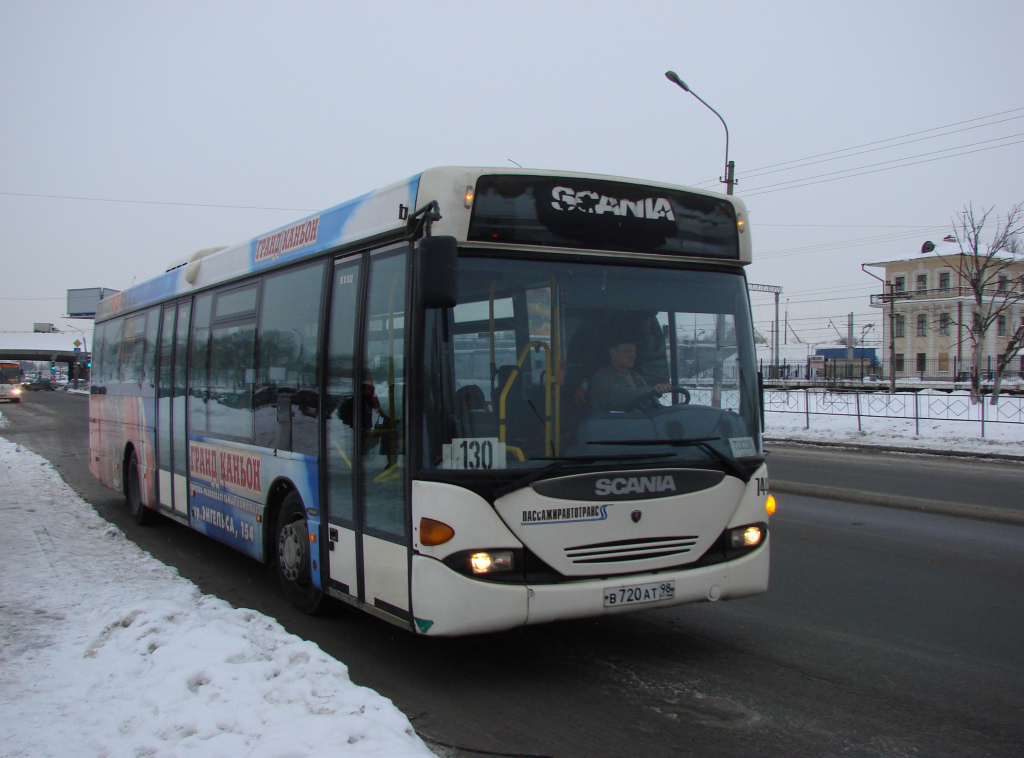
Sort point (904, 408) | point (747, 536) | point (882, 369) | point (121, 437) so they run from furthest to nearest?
1. point (882, 369)
2. point (904, 408)
3. point (121, 437)
4. point (747, 536)

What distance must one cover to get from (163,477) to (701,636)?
20.5 ft

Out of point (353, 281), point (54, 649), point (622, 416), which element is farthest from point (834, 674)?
point (54, 649)

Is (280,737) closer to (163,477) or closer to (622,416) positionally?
(622,416)

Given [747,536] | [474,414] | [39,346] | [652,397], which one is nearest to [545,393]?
[474,414]

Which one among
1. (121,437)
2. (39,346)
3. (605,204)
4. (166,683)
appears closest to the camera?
(166,683)

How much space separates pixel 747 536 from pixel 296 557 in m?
3.15

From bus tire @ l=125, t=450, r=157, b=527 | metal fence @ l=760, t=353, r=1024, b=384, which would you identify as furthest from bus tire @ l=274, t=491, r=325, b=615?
metal fence @ l=760, t=353, r=1024, b=384

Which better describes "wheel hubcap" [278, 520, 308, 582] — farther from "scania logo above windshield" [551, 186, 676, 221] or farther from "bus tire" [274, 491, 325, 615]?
"scania logo above windshield" [551, 186, 676, 221]

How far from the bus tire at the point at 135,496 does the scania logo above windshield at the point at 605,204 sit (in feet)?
24.4

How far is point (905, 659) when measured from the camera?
5.25 meters

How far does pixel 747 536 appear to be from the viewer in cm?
532

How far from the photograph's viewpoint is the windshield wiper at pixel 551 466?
181 inches

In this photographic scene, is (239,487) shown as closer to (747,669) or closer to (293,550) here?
(293,550)

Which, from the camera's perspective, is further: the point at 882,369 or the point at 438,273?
the point at 882,369
